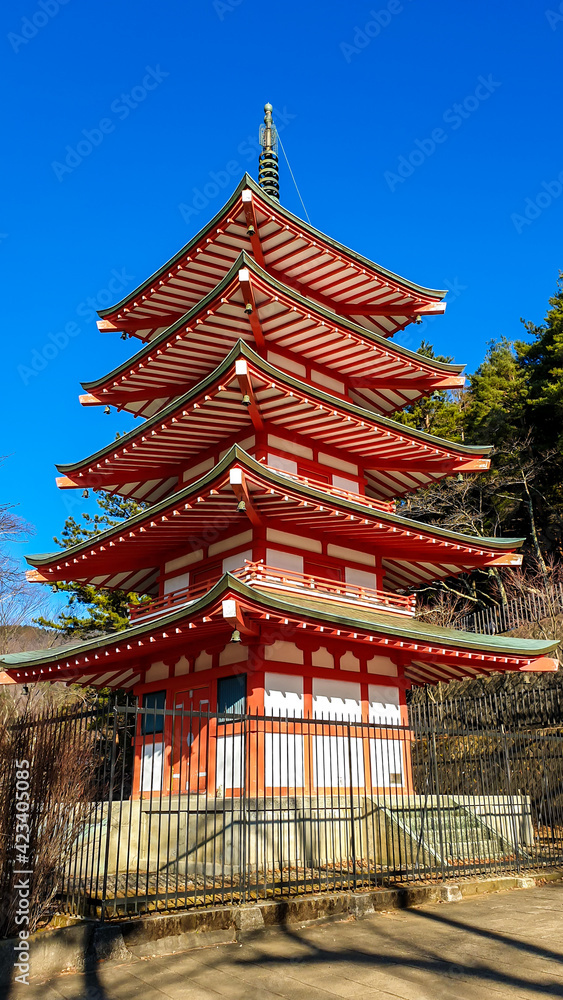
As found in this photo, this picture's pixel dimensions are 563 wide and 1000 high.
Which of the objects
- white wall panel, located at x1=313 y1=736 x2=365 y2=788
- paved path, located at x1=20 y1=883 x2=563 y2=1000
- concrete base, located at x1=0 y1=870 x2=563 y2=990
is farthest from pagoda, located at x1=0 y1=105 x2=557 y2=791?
paved path, located at x1=20 y1=883 x2=563 y2=1000

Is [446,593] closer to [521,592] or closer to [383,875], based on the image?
[521,592]

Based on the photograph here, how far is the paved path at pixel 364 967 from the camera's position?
648 centimetres

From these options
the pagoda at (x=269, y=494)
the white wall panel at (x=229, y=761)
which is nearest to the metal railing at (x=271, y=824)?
the white wall panel at (x=229, y=761)

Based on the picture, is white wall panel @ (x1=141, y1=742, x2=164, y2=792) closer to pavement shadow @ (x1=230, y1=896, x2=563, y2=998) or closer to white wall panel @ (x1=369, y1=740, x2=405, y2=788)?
white wall panel @ (x1=369, y1=740, x2=405, y2=788)

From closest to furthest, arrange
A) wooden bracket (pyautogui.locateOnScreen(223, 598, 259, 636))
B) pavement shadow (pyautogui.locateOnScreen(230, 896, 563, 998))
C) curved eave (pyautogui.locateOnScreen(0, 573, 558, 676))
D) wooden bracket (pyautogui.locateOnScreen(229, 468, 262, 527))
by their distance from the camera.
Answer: pavement shadow (pyautogui.locateOnScreen(230, 896, 563, 998)), wooden bracket (pyautogui.locateOnScreen(223, 598, 259, 636)), curved eave (pyautogui.locateOnScreen(0, 573, 558, 676)), wooden bracket (pyautogui.locateOnScreen(229, 468, 262, 527))

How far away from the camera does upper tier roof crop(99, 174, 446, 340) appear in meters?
17.4

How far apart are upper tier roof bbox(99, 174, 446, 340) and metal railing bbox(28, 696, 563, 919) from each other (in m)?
11.2

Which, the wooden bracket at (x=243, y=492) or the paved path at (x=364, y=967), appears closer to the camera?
the paved path at (x=364, y=967)

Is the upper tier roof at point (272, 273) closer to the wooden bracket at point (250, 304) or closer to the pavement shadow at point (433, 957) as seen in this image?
the wooden bracket at point (250, 304)

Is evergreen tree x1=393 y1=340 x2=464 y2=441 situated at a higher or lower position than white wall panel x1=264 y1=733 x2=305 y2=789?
higher

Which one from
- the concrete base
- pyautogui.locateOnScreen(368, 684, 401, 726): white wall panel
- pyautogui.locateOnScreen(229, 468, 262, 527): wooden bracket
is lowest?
the concrete base

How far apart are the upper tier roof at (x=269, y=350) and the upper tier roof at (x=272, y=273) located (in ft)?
5.66

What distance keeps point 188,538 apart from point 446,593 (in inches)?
911

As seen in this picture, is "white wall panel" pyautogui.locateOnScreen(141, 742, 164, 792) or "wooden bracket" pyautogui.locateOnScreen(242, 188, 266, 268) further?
"white wall panel" pyautogui.locateOnScreen(141, 742, 164, 792)
